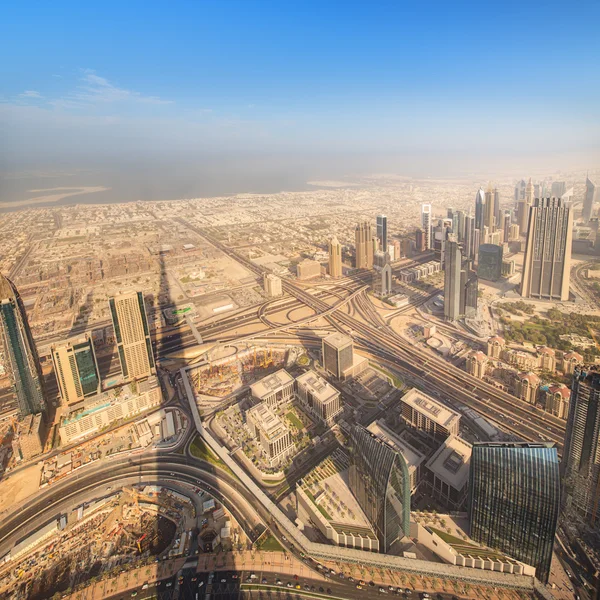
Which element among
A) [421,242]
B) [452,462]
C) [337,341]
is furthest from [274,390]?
[421,242]

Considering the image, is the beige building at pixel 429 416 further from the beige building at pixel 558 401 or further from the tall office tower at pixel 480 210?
the tall office tower at pixel 480 210

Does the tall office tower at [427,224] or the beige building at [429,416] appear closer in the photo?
the beige building at [429,416]

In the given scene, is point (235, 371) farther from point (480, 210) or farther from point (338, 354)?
point (480, 210)

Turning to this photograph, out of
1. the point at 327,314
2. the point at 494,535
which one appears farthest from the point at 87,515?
the point at 327,314

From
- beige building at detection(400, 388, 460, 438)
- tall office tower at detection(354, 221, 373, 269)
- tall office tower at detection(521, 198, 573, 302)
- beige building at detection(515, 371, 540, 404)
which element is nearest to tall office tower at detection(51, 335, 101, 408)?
beige building at detection(400, 388, 460, 438)

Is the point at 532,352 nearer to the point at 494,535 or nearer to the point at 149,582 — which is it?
the point at 494,535

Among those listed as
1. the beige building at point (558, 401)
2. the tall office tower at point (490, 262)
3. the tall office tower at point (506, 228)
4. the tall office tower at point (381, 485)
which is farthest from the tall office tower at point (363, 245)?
the tall office tower at point (381, 485)
